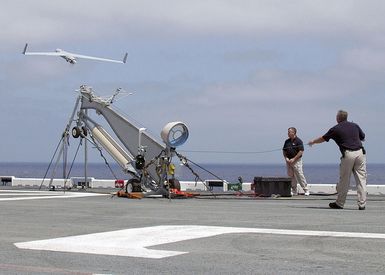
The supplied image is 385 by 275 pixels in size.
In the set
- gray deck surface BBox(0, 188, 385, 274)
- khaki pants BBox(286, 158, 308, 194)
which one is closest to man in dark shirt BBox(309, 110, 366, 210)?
gray deck surface BBox(0, 188, 385, 274)

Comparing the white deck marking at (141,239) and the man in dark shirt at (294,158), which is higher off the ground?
the man in dark shirt at (294,158)

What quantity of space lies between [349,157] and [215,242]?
18.4 feet

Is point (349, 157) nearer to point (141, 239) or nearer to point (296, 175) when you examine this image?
point (141, 239)

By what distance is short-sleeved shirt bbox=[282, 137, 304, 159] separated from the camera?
21.6 meters

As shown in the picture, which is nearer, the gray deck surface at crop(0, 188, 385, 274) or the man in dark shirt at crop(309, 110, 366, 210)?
the gray deck surface at crop(0, 188, 385, 274)

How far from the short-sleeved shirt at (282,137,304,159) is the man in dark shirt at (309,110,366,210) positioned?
651 centimetres

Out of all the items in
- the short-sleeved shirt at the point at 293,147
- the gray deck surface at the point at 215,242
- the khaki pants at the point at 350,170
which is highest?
the short-sleeved shirt at the point at 293,147

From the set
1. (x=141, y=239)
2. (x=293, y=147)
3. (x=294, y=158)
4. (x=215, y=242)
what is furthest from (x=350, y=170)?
(x=293, y=147)

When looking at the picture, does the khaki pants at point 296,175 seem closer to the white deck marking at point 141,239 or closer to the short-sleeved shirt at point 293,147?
the short-sleeved shirt at point 293,147

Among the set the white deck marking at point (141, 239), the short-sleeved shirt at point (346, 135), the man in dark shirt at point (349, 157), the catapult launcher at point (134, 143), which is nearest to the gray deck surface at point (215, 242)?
the white deck marking at point (141, 239)

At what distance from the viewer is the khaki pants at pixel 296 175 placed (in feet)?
69.7

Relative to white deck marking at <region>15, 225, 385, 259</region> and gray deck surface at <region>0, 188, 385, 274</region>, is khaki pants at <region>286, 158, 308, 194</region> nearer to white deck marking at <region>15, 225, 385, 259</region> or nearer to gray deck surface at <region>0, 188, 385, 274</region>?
gray deck surface at <region>0, 188, 385, 274</region>

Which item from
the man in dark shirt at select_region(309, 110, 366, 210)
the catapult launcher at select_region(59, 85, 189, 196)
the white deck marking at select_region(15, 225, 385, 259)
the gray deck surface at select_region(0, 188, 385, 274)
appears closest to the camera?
the gray deck surface at select_region(0, 188, 385, 274)

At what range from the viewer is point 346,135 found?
14.8 metres
